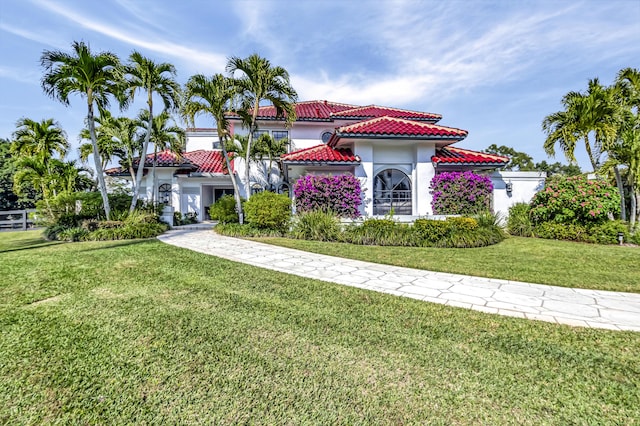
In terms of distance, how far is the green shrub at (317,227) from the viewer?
1117 cm

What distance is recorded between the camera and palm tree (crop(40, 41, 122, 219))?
11211 mm

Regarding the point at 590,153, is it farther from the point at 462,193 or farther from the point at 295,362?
the point at 295,362

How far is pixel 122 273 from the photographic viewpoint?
6238 millimetres

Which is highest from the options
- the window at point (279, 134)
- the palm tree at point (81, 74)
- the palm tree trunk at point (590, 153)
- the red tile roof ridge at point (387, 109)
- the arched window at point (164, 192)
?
the red tile roof ridge at point (387, 109)

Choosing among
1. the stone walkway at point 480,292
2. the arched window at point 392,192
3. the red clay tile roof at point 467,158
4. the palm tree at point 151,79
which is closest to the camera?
the stone walkway at point 480,292

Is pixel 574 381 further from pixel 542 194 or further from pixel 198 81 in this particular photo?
pixel 198 81

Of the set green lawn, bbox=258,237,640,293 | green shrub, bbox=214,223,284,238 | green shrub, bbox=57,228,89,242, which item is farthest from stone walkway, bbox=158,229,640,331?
green shrub, bbox=57,228,89,242

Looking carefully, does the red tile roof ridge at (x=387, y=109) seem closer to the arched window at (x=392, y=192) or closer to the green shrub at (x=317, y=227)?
the arched window at (x=392, y=192)

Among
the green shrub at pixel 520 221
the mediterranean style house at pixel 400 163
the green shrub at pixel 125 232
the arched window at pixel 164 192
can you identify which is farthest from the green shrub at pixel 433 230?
the arched window at pixel 164 192

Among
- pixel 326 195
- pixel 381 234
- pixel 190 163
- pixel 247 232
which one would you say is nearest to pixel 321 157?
pixel 326 195

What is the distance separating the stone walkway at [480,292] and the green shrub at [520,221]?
780 cm

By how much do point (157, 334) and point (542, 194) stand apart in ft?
47.3

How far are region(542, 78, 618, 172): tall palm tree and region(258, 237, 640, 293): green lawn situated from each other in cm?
486

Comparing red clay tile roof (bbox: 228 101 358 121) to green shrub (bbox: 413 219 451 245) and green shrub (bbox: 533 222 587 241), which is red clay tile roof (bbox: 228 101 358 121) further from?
green shrub (bbox: 533 222 587 241)
